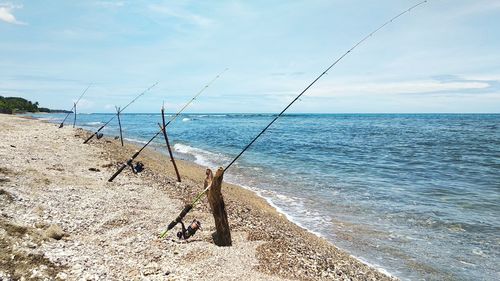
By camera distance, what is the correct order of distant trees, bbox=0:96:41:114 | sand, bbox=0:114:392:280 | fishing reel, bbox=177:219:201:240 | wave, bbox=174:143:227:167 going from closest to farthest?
sand, bbox=0:114:392:280, fishing reel, bbox=177:219:201:240, wave, bbox=174:143:227:167, distant trees, bbox=0:96:41:114

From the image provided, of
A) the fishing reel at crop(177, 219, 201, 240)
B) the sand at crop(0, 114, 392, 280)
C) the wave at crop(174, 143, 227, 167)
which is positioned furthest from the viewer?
the wave at crop(174, 143, 227, 167)

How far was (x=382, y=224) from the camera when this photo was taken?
12.0m

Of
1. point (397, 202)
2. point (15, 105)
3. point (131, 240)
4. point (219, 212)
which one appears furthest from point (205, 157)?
point (15, 105)

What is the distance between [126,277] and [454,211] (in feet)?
40.0

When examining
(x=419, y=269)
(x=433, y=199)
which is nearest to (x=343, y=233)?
(x=419, y=269)

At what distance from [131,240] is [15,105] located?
10149 centimetres

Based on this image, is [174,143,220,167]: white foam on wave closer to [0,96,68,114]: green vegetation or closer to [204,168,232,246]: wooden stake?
[204,168,232,246]: wooden stake

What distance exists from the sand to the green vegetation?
78794mm

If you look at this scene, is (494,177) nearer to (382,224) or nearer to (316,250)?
(382,224)

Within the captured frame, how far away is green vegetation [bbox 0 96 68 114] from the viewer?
255 ft

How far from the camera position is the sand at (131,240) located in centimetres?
652

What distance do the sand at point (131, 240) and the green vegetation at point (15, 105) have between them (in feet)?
259

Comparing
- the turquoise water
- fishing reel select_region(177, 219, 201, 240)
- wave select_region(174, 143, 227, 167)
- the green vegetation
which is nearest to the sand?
fishing reel select_region(177, 219, 201, 240)

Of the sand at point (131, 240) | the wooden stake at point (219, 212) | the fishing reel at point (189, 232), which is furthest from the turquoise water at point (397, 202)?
the fishing reel at point (189, 232)
